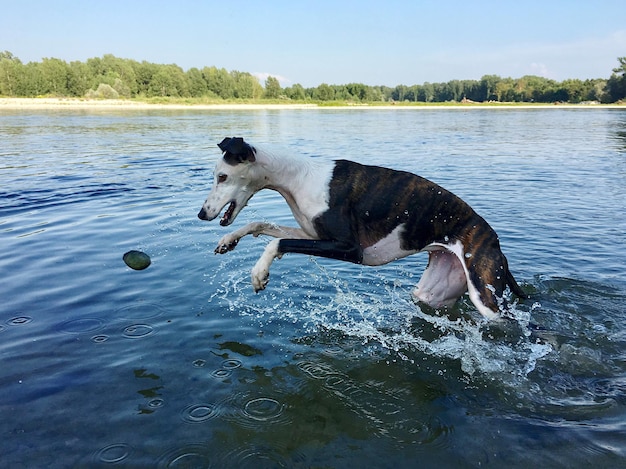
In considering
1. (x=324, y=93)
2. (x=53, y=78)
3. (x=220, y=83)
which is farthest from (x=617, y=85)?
(x=53, y=78)

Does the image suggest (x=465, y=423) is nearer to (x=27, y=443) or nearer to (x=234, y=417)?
(x=234, y=417)

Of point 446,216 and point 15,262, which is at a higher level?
point 446,216

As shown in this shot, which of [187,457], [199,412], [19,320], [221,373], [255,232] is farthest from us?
[255,232]

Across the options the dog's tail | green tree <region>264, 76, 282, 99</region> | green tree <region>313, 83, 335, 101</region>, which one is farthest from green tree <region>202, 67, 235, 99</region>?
the dog's tail

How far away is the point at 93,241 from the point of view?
28.3ft

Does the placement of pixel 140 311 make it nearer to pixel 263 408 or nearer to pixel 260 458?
pixel 263 408

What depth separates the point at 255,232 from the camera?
19.2 feet

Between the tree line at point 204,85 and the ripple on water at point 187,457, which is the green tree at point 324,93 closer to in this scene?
the tree line at point 204,85

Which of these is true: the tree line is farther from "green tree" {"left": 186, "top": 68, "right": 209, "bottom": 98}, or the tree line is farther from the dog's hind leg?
the dog's hind leg

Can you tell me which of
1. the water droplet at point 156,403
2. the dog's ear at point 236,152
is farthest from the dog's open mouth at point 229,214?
the water droplet at point 156,403

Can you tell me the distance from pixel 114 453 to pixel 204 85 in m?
137

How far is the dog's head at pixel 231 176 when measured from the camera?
5027mm

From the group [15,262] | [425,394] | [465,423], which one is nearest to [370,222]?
[425,394]

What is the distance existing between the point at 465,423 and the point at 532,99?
16682cm
